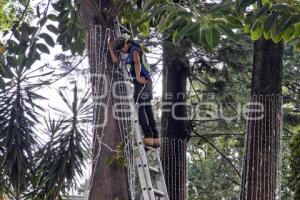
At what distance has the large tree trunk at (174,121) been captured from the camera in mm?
7414

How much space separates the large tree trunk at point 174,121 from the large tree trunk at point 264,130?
123 centimetres

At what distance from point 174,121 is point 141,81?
11.1ft

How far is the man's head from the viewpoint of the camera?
169 inches

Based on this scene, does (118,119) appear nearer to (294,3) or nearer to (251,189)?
(294,3)

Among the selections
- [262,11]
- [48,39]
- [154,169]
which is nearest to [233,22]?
[262,11]

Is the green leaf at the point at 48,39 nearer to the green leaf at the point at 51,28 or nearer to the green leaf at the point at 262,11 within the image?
the green leaf at the point at 51,28

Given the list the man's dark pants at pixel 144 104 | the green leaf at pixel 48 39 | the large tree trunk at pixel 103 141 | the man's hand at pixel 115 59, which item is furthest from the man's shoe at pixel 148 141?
the green leaf at pixel 48 39

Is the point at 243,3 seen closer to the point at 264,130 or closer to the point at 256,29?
the point at 256,29

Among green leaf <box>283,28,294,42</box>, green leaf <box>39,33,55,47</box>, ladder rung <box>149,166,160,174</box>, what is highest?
green leaf <box>39,33,55,47</box>

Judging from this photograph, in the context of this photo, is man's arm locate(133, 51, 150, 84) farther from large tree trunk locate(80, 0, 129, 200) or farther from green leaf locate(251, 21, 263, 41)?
green leaf locate(251, 21, 263, 41)

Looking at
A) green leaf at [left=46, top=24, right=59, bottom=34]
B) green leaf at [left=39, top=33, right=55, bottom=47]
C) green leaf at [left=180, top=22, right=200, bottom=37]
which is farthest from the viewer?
green leaf at [left=46, top=24, right=59, bottom=34]

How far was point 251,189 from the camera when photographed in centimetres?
606

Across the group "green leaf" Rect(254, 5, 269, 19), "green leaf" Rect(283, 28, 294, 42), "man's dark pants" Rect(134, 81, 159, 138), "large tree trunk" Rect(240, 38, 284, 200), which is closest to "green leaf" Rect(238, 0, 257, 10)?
"green leaf" Rect(254, 5, 269, 19)

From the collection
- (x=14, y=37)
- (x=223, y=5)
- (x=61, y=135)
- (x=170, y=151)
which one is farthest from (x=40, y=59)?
(x=223, y=5)
